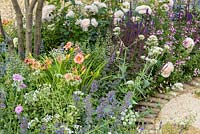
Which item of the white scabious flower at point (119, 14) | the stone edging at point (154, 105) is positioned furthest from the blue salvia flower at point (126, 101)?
the white scabious flower at point (119, 14)

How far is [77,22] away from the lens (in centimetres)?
514

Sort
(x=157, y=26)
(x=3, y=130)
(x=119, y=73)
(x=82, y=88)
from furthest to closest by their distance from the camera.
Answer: (x=157, y=26) < (x=119, y=73) < (x=82, y=88) < (x=3, y=130)

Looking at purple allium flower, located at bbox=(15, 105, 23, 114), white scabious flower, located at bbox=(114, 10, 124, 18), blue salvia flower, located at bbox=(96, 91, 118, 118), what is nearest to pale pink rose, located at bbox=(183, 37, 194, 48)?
white scabious flower, located at bbox=(114, 10, 124, 18)

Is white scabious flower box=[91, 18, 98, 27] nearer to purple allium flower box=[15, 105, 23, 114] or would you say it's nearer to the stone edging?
the stone edging

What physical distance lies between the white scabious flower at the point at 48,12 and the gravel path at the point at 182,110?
1636 millimetres

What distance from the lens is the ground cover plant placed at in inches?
145

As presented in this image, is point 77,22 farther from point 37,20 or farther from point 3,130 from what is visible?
point 3,130

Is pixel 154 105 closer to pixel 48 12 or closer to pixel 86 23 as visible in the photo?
pixel 86 23

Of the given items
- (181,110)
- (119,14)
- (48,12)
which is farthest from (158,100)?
(48,12)

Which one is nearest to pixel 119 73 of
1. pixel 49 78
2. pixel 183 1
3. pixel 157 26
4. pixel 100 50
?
pixel 100 50

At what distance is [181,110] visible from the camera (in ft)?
15.0

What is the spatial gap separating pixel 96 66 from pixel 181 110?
3.06 feet

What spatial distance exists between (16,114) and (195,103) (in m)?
1.91

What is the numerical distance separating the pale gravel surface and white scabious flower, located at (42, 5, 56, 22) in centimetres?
164
